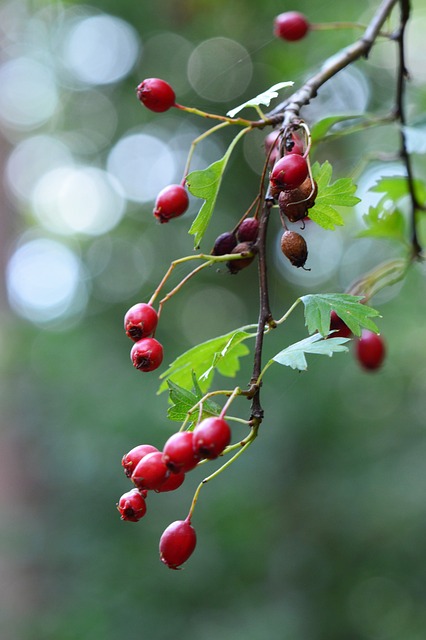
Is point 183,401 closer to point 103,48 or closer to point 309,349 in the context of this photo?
point 309,349

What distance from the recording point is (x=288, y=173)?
0.83 m

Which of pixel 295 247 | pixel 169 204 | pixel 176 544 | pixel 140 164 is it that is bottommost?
pixel 176 544

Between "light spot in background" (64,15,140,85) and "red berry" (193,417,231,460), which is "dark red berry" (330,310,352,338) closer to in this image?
"red berry" (193,417,231,460)

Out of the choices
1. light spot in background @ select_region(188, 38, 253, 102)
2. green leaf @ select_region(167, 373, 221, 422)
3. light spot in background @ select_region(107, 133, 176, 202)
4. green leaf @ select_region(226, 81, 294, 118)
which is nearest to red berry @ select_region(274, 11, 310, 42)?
green leaf @ select_region(226, 81, 294, 118)

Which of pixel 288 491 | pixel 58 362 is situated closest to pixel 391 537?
pixel 288 491

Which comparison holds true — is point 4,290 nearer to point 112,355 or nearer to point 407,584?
point 112,355

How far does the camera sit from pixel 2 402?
20.5 feet

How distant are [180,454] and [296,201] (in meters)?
0.36

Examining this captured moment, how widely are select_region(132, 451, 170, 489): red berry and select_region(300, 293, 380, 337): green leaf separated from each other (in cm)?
Result: 30

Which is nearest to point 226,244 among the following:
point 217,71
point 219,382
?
point 219,382

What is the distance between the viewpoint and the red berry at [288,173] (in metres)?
0.83

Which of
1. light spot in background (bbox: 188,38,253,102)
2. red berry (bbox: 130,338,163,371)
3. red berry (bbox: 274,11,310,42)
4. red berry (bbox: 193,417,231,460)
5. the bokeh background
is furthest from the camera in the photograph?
light spot in background (bbox: 188,38,253,102)

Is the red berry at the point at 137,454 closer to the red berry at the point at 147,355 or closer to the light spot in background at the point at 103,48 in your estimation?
the red berry at the point at 147,355

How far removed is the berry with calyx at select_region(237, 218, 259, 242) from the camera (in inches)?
39.6
